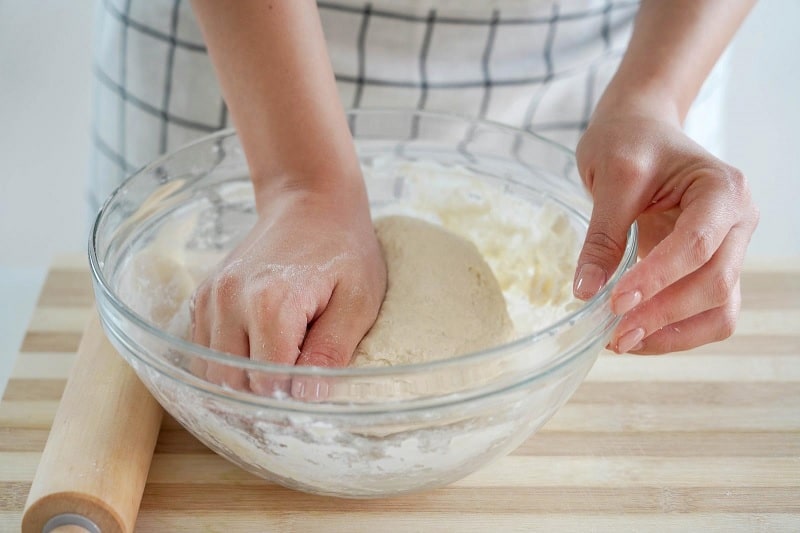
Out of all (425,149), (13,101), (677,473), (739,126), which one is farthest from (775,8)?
(13,101)

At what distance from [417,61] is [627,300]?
59 cm

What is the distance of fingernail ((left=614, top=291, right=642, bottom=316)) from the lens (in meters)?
0.71

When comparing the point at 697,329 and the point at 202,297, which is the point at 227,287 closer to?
the point at 202,297

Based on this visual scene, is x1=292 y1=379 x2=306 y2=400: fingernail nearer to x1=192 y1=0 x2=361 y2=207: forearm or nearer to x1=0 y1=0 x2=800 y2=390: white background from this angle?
x1=192 y1=0 x2=361 y2=207: forearm

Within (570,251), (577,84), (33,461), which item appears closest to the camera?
(33,461)

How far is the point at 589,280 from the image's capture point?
2.54 feet

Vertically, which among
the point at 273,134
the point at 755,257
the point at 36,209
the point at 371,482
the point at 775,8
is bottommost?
the point at 36,209

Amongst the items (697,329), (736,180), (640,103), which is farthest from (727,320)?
(640,103)

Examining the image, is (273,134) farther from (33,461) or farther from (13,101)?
(13,101)

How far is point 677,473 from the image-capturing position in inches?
32.6

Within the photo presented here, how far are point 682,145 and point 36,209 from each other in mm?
1872

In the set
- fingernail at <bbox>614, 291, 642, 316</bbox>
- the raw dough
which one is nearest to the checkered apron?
the raw dough

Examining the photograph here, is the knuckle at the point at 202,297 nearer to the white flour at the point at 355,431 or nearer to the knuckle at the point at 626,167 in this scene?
the white flour at the point at 355,431

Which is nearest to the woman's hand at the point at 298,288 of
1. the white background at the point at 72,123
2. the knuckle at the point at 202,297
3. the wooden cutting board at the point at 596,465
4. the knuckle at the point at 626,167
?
the knuckle at the point at 202,297
